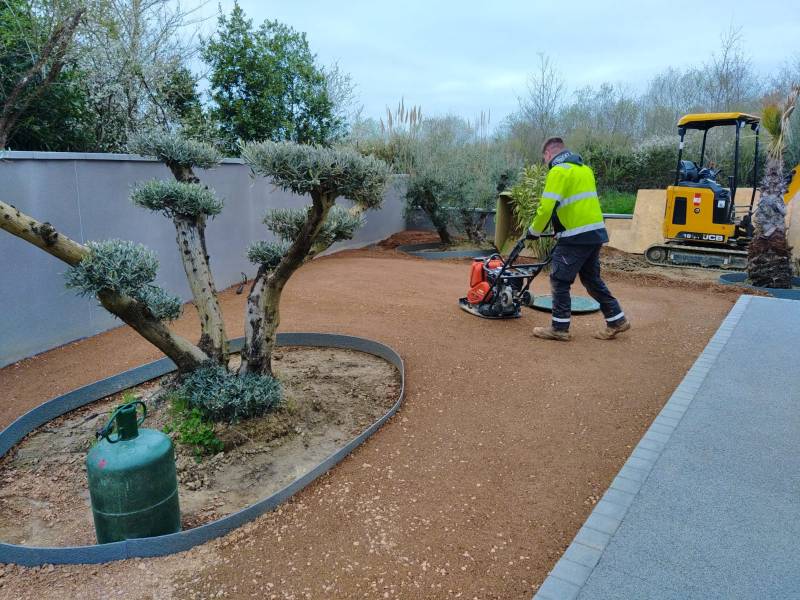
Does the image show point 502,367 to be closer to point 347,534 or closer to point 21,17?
point 347,534

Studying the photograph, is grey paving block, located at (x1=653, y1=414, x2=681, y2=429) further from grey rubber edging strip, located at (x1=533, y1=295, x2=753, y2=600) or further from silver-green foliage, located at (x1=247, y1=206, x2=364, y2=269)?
silver-green foliage, located at (x1=247, y1=206, x2=364, y2=269)

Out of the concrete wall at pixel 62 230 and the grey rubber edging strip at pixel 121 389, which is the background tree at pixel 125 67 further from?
the grey rubber edging strip at pixel 121 389

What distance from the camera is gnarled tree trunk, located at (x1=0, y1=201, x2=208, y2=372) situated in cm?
282

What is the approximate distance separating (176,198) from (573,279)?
3503 mm

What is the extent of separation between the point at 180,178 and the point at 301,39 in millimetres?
8108

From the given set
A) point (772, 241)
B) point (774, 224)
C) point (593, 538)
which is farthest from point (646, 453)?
point (774, 224)

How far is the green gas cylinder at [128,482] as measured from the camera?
2.47m

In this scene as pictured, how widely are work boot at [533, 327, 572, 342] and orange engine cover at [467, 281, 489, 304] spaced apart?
0.83 meters

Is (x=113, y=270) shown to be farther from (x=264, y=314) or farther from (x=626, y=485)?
(x=626, y=485)

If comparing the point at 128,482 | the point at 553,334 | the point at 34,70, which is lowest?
the point at 553,334

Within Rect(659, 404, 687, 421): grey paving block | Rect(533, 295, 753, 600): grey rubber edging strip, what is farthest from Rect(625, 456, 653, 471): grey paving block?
Rect(659, 404, 687, 421): grey paving block

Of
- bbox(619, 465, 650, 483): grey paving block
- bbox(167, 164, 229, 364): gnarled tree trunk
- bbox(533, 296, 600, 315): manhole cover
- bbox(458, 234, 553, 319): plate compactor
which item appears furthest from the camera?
bbox(533, 296, 600, 315): manhole cover

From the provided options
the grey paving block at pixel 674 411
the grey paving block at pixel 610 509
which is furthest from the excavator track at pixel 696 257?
the grey paving block at pixel 610 509

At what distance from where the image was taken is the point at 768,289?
298 inches
